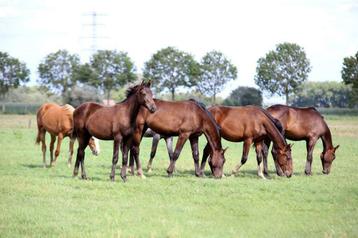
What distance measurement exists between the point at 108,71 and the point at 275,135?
177 ft

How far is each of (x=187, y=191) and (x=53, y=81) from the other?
62.8 m

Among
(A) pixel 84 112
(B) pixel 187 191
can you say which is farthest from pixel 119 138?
(B) pixel 187 191

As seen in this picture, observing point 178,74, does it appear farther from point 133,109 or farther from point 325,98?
point 133,109

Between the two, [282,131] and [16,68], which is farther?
[16,68]

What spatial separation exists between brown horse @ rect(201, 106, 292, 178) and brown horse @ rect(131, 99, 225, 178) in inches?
36.2

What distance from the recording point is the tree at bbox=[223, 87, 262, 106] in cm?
6712

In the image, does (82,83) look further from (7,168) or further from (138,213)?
(138,213)

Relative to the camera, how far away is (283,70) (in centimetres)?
6562

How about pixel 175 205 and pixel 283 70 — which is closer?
pixel 175 205

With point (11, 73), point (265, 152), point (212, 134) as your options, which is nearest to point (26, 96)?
point (11, 73)

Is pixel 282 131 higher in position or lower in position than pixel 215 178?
higher

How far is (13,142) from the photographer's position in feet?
95.9

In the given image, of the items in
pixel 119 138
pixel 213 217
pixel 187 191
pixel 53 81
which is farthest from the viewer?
pixel 53 81

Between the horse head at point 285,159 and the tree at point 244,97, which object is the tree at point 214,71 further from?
the horse head at point 285,159
